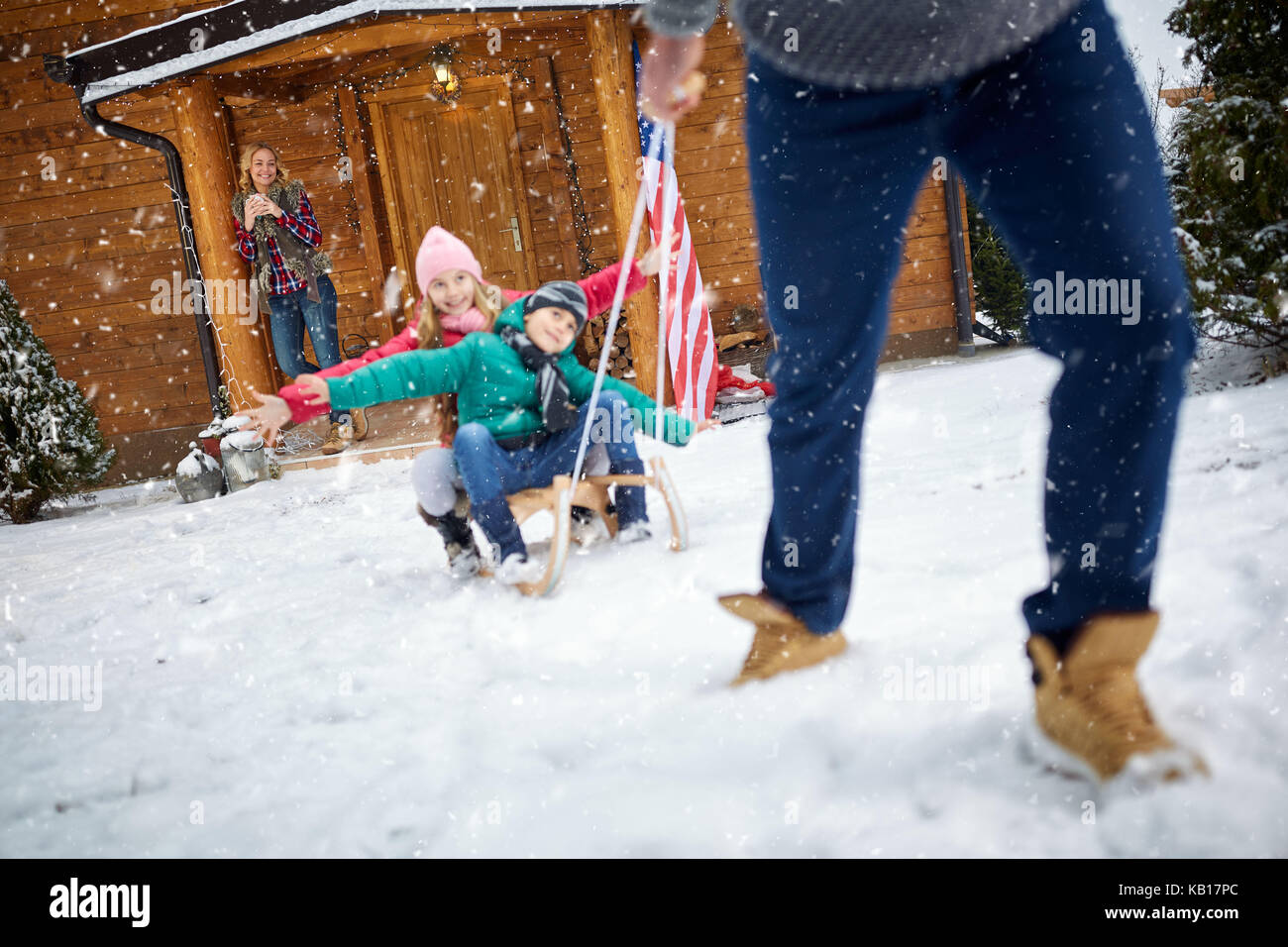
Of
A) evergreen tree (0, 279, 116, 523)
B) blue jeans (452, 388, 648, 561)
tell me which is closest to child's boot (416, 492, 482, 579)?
blue jeans (452, 388, 648, 561)

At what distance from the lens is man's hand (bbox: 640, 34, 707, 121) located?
1.45 metres

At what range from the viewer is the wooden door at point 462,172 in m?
7.51

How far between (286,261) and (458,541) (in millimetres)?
3809

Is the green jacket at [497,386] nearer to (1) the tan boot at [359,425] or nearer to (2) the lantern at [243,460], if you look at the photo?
(2) the lantern at [243,460]

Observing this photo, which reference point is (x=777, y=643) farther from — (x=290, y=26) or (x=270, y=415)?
(x=290, y=26)

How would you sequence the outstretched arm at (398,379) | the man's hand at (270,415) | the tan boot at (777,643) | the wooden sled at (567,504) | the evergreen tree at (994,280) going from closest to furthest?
the tan boot at (777,643)
the man's hand at (270,415)
the outstretched arm at (398,379)
the wooden sled at (567,504)
the evergreen tree at (994,280)

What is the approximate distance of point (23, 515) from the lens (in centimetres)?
561

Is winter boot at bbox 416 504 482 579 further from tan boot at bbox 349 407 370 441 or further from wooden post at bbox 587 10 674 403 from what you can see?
tan boot at bbox 349 407 370 441

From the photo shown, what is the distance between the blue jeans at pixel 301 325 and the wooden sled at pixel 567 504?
3680mm

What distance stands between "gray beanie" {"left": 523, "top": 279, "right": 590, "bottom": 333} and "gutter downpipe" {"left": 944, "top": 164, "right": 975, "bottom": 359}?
18.4 ft

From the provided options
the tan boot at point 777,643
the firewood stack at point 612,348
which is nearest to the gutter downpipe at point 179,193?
the firewood stack at point 612,348

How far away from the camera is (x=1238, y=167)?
3562 millimetres
